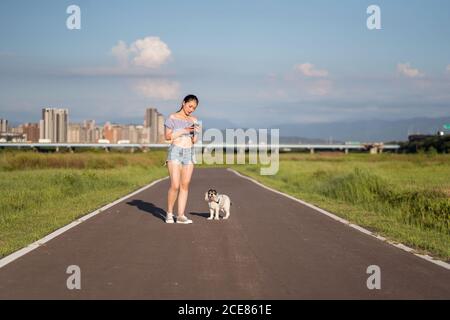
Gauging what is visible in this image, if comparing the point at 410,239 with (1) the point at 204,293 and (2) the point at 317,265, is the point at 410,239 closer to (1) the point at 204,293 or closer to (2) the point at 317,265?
(2) the point at 317,265

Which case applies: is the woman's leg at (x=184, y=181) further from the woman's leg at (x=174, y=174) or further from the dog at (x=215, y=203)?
the dog at (x=215, y=203)

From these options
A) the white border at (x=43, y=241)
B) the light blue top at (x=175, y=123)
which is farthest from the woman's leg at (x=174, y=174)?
the white border at (x=43, y=241)

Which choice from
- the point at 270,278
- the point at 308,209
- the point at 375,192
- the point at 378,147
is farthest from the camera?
the point at 378,147

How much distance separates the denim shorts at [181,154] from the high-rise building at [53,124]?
98.3m

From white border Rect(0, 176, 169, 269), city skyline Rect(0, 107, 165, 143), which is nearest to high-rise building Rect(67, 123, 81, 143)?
city skyline Rect(0, 107, 165, 143)

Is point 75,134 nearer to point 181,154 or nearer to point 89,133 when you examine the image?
point 89,133

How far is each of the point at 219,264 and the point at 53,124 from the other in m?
114

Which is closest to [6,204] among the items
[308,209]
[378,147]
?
[308,209]

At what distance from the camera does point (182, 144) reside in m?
13.4

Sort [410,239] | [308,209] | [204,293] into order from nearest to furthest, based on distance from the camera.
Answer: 1. [204,293]
2. [410,239]
3. [308,209]

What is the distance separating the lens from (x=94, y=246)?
10578mm

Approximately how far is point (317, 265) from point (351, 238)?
3135mm

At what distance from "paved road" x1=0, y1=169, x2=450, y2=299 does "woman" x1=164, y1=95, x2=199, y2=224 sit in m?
0.85

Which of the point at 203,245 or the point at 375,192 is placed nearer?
the point at 203,245
